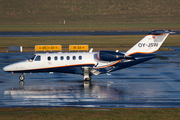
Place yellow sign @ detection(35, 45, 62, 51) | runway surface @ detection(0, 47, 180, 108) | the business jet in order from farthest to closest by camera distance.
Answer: yellow sign @ detection(35, 45, 62, 51), the business jet, runway surface @ detection(0, 47, 180, 108)

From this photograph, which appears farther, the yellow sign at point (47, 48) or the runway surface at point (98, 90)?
the yellow sign at point (47, 48)

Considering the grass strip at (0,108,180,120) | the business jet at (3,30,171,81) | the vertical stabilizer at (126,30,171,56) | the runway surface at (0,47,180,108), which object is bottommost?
the grass strip at (0,108,180,120)

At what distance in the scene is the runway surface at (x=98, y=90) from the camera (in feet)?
69.1

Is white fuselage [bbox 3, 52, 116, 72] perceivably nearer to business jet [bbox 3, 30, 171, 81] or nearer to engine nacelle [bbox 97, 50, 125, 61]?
business jet [bbox 3, 30, 171, 81]

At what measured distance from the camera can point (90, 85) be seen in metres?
27.4

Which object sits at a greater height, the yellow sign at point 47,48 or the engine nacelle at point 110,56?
the yellow sign at point 47,48

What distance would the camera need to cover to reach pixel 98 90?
82.8ft

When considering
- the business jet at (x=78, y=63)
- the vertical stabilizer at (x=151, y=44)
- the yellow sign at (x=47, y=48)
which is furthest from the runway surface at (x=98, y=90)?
the yellow sign at (x=47, y=48)

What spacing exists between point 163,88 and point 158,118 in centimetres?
904

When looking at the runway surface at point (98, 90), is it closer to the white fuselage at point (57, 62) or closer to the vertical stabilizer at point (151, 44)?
the white fuselage at point (57, 62)

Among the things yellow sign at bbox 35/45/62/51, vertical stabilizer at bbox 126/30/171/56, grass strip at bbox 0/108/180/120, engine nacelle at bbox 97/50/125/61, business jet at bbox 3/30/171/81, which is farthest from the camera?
yellow sign at bbox 35/45/62/51

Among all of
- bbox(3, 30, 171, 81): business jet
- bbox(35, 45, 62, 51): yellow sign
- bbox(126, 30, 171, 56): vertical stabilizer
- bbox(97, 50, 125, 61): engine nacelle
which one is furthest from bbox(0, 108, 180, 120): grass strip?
bbox(35, 45, 62, 51): yellow sign

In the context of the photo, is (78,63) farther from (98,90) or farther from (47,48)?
(47,48)

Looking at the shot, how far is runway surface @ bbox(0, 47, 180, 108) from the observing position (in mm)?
21047
